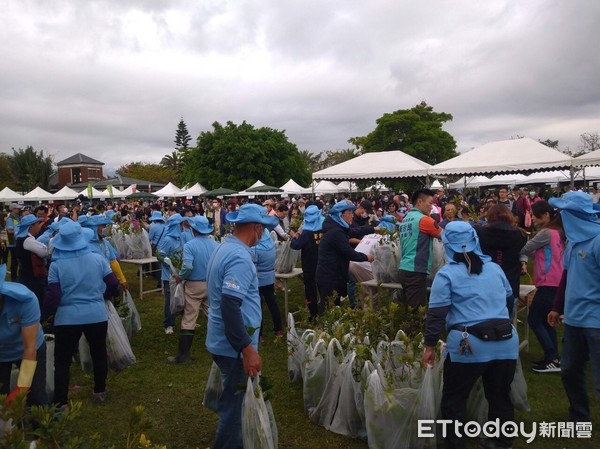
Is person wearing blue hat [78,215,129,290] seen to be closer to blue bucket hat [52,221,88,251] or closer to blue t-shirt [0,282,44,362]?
blue bucket hat [52,221,88,251]

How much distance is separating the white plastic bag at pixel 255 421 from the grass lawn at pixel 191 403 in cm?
98

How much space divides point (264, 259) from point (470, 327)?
3.34 m

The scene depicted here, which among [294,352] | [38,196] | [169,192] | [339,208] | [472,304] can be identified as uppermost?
[169,192]

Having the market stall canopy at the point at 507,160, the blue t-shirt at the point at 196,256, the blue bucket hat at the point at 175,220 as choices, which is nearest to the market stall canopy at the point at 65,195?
the market stall canopy at the point at 507,160

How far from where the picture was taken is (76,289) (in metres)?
3.72

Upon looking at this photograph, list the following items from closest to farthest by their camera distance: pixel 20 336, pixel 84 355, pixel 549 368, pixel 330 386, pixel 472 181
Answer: pixel 20 336 → pixel 330 386 → pixel 549 368 → pixel 84 355 → pixel 472 181

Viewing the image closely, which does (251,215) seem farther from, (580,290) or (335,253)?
(335,253)

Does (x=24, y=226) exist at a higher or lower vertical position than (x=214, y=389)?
higher

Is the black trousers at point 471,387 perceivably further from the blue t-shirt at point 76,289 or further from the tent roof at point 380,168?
the tent roof at point 380,168

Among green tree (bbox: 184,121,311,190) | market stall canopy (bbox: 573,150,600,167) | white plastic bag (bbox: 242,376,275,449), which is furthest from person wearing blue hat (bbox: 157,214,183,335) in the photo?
green tree (bbox: 184,121,311,190)

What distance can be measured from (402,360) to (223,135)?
107 feet

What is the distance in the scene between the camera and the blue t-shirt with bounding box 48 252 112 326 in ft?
12.1

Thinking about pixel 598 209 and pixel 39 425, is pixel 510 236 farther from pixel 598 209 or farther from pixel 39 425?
pixel 39 425

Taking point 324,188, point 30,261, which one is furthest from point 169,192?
point 30,261
